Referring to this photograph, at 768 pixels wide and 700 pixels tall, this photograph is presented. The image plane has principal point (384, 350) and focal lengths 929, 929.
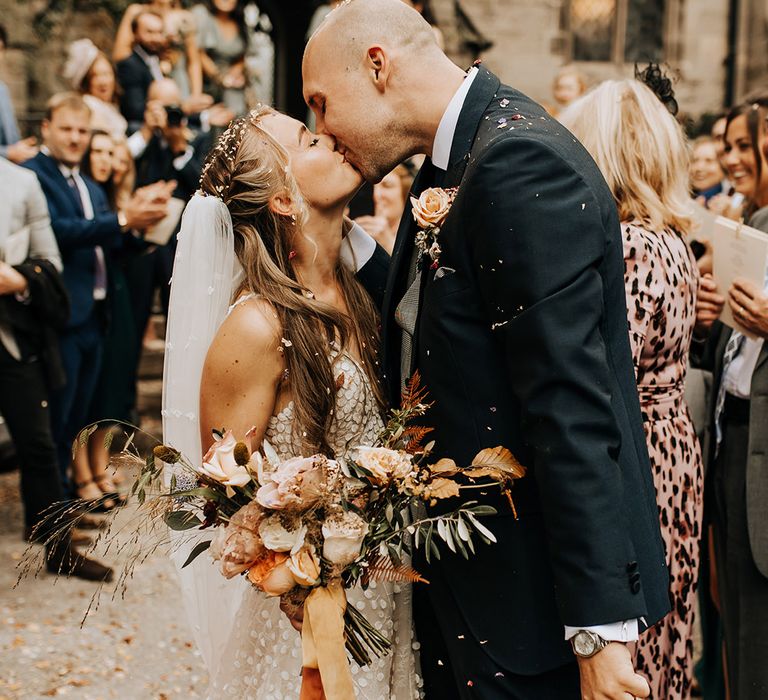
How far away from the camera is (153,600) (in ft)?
16.9

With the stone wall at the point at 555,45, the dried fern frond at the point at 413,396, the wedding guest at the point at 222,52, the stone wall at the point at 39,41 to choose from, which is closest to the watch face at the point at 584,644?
the dried fern frond at the point at 413,396

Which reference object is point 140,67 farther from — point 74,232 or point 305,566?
point 305,566

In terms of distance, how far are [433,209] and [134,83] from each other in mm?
6987

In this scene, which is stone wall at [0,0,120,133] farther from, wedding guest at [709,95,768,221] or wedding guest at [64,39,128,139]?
wedding guest at [709,95,768,221]

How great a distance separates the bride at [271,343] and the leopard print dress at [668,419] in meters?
0.89

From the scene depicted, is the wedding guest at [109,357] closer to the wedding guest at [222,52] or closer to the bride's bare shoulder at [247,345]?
the wedding guest at [222,52]

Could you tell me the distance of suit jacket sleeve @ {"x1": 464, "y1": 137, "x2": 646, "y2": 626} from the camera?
6.13 feet

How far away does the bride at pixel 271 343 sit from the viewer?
2.48 meters

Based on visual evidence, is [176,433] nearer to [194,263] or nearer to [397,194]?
[194,263]

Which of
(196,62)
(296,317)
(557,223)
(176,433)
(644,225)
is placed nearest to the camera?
(557,223)

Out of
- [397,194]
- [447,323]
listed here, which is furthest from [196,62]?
[447,323]

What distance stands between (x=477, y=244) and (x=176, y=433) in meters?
1.18

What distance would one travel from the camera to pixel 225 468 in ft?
6.62

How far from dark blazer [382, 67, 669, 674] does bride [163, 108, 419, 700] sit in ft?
1.45
